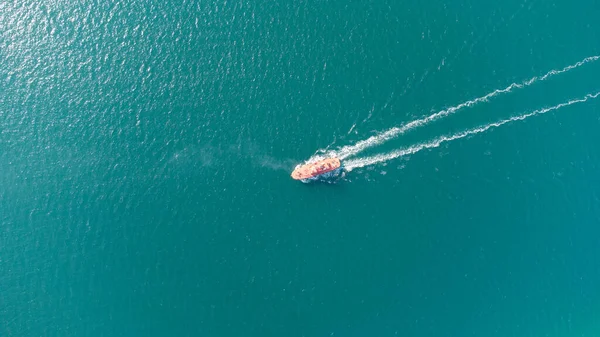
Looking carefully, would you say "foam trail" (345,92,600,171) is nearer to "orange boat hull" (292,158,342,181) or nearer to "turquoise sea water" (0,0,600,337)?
"turquoise sea water" (0,0,600,337)

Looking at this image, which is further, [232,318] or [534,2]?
[534,2]

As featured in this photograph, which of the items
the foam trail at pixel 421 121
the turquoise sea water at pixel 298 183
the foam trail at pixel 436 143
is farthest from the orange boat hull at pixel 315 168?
the foam trail at pixel 436 143

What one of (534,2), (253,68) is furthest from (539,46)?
(253,68)

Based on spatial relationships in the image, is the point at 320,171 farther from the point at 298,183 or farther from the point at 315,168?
the point at 298,183

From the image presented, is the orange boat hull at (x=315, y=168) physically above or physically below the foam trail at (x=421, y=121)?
below

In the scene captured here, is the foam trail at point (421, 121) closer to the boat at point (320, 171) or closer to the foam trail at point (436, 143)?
the foam trail at point (436, 143)

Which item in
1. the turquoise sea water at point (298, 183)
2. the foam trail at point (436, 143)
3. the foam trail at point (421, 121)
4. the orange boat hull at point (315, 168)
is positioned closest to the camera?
the orange boat hull at point (315, 168)

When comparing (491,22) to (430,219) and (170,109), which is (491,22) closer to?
(430,219)
